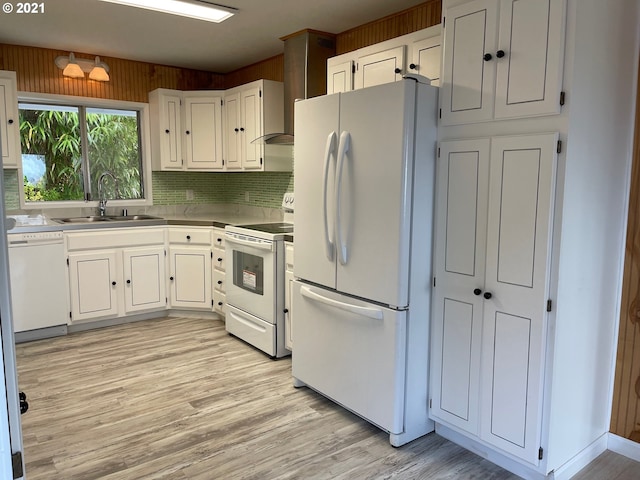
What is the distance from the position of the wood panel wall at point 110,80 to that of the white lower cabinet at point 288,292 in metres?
2.59

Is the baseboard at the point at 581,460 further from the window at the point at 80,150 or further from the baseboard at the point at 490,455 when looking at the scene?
the window at the point at 80,150

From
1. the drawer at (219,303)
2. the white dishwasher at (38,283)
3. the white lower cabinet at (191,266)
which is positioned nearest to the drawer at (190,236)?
the white lower cabinet at (191,266)

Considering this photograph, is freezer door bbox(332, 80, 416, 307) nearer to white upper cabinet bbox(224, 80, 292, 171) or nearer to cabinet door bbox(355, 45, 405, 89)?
cabinet door bbox(355, 45, 405, 89)

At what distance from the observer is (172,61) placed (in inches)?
187

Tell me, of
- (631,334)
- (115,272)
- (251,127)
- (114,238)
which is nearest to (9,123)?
(114,238)

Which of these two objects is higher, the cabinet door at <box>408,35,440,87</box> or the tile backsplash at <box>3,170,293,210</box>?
the cabinet door at <box>408,35,440,87</box>

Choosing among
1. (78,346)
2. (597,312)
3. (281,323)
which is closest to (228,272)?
(281,323)

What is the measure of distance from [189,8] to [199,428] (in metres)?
2.62

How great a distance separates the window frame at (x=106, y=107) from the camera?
14.0ft

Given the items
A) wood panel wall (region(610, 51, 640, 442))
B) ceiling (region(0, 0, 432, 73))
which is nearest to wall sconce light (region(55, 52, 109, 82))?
ceiling (region(0, 0, 432, 73))

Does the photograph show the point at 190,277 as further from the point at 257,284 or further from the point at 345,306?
the point at 345,306

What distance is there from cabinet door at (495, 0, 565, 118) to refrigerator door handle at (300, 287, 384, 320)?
42.6 inches

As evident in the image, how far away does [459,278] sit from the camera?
2.27 meters

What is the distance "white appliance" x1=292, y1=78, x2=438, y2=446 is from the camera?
2.29m
